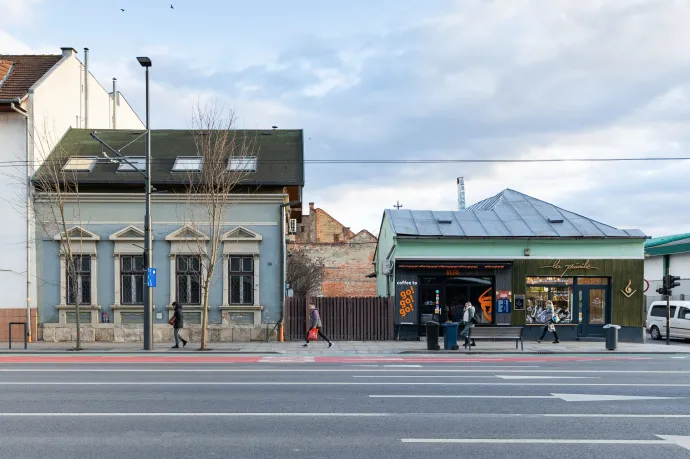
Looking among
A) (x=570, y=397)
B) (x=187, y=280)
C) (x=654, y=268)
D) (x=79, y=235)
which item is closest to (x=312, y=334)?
(x=187, y=280)

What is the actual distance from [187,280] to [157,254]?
57.4 inches

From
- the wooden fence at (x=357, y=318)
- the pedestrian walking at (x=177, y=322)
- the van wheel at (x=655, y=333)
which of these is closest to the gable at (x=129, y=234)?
the pedestrian walking at (x=177, y=322)

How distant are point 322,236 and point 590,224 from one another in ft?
117

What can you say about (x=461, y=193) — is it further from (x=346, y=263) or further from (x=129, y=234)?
(x=129, y=234)

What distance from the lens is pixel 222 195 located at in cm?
2195

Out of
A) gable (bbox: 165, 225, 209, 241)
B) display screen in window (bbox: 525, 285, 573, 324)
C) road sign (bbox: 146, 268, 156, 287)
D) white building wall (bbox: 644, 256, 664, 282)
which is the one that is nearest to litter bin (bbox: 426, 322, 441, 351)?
display screen in window (bbox: 525, 285, 573, 324)

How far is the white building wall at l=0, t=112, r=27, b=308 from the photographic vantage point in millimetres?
22516

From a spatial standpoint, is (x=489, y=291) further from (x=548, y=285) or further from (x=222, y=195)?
(x=222, y=195)

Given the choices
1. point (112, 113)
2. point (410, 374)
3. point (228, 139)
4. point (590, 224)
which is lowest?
point (410, 374)

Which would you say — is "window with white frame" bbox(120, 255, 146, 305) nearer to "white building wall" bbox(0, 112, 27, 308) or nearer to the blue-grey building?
the blue-grey building

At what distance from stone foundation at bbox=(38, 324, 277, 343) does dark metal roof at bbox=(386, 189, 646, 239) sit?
6.58 meters

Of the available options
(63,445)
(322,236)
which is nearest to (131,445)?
(63,445)

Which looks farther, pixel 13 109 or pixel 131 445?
pixel 13 109

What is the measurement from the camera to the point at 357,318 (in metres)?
23.8
